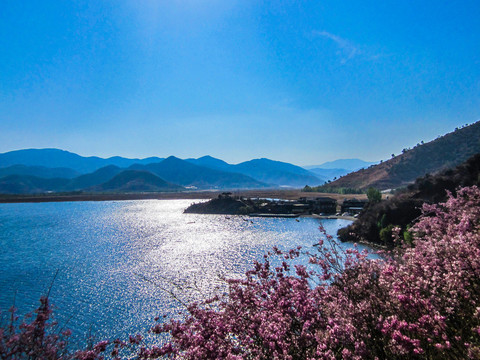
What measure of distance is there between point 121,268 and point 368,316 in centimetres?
3409

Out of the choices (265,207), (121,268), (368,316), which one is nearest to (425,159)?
(265,207)

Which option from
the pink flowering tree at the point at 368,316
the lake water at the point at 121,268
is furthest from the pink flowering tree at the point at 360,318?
the lake water at the point at 121,268

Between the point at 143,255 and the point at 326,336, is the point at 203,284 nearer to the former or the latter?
the point at 143,255

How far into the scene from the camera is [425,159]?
158000 mm

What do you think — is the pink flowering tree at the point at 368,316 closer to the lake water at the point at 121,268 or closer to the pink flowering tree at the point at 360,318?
the pink flowering tree at the point at 360,318

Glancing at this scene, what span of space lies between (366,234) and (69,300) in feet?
135

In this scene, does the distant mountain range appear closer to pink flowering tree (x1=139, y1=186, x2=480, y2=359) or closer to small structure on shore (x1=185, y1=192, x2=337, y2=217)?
small structure on shore (x1=185, y1=192, x2=337, y2=217)

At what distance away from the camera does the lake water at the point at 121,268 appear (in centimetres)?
2092

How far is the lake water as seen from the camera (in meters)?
20.9

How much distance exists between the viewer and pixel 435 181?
43.2 meters

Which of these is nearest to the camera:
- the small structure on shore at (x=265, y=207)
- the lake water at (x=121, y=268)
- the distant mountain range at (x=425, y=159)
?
the lake water at (x=121, y=268)

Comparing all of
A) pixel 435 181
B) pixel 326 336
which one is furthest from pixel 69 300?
pixel 435 181

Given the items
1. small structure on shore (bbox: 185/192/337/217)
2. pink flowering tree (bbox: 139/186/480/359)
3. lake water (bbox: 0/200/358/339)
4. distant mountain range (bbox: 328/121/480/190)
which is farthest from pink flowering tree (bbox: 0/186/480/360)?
distant mountain range (bbox: 328/121/480/190)

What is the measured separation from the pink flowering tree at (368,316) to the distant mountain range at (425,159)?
15651cm
